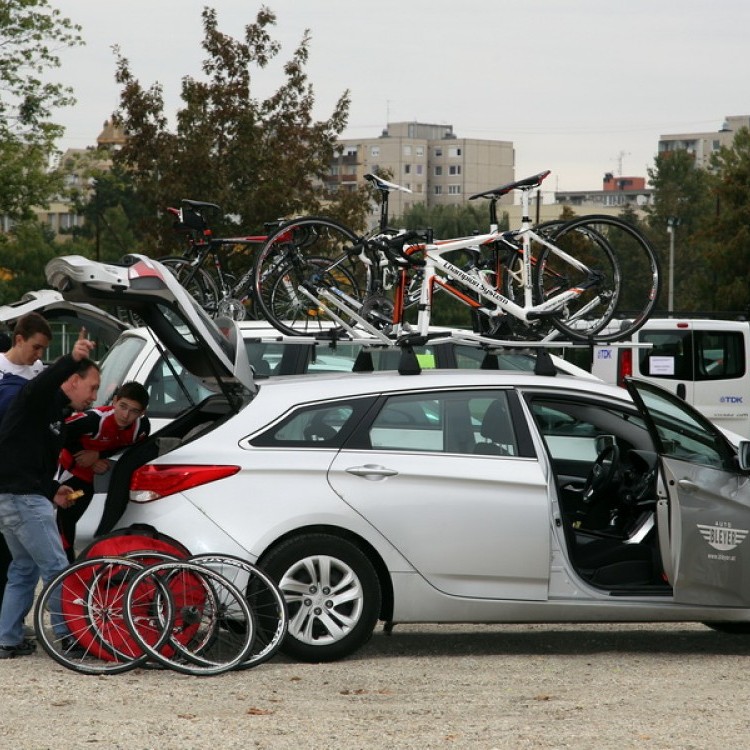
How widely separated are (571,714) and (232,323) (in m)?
3.18

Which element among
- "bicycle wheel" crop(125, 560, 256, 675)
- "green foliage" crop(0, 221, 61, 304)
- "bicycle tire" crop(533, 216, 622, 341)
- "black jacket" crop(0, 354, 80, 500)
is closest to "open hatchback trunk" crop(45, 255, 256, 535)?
"black jacket" crop(0, 354, 80, 500)

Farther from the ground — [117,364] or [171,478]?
[117,364]

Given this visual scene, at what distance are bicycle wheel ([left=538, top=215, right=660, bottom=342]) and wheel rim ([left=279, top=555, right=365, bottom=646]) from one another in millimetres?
2146

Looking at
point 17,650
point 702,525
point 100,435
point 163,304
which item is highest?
point 163,304

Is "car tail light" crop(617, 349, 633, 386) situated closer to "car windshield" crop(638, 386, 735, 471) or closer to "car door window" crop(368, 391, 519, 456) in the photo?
"car windshield" crop(638, 386, 735, 471)

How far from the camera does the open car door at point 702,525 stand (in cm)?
816

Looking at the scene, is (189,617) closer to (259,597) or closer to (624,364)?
(259,597)

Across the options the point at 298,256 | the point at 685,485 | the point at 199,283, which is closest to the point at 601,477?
the point at 685,485

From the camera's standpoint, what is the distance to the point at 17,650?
27.6 feet

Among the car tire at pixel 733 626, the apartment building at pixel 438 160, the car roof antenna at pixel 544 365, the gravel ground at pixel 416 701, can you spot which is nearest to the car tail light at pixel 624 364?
the car tire at pixel 733 626

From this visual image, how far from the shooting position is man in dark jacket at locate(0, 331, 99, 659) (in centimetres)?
819

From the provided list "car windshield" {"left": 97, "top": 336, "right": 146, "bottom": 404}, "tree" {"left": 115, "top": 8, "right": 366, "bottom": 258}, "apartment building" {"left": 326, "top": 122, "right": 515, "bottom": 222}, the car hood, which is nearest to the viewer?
the car hood

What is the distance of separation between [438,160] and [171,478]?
189 m

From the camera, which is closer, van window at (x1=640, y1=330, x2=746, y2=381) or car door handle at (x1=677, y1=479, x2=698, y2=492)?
car door handle at (x1=677, y1=479, x2=698, y2=492)
